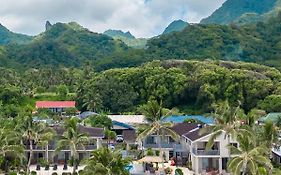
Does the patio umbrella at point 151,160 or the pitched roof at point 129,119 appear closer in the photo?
the patio umbrella at point 151,160

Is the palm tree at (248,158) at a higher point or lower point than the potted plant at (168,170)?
higher

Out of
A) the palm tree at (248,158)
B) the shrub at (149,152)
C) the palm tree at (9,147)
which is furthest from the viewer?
the shrub at (149,152)

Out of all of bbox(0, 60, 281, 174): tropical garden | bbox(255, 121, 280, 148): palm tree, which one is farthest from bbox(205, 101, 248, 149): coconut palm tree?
bbox(0, 60, 281, 174): tropical garden

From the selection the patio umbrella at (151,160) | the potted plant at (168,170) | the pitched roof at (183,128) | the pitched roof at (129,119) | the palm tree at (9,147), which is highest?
the pitched roof at (129,119)

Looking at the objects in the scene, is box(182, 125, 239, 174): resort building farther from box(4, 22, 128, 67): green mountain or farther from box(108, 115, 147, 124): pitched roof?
box(4, 22, 128, 67): green mountain

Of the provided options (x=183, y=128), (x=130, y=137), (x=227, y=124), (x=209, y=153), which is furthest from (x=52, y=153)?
(x=227, y=124)

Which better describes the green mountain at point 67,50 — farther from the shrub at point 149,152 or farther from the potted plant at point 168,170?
the potted plant at point 168,170

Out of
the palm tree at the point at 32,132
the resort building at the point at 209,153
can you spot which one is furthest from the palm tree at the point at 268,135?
the palm tree at the point at 32,132

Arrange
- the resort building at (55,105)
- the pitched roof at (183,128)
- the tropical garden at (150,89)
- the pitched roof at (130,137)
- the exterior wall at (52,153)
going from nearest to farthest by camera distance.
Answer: the exterior wall at (52,153) < the pitched roof at (183,128) < the pitched roof at (130,137) < the tropical garden at (150,89) < the resort building at (55,105)
